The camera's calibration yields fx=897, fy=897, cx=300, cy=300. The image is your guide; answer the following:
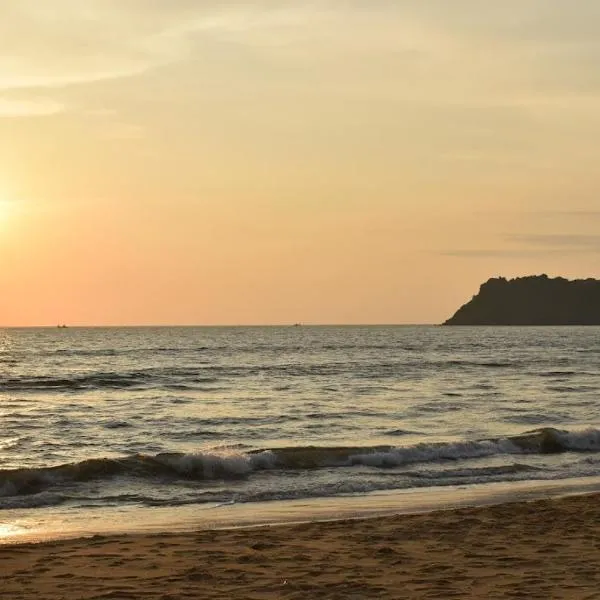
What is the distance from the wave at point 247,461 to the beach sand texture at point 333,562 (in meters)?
6.01

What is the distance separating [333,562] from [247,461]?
375 inches

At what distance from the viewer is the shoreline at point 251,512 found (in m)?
13.0

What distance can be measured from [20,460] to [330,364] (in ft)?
150

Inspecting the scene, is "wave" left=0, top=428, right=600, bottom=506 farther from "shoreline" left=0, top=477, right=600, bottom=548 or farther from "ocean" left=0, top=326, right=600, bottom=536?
"shoreline" left=0, top=477, right=600, bottom=548

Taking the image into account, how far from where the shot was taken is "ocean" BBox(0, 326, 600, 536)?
1683cm

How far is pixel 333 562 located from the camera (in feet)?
33.7

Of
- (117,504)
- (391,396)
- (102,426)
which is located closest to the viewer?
(117,504)

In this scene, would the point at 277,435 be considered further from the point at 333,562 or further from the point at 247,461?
the point at 333,562

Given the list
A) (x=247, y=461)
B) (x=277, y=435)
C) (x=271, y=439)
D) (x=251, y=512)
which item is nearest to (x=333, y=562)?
(x=251, y=512)

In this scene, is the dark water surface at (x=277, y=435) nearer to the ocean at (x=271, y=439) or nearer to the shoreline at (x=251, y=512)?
the ocean at (x=271, y=439)

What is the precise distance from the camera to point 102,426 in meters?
27.1

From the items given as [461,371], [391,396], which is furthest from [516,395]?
[461,371]

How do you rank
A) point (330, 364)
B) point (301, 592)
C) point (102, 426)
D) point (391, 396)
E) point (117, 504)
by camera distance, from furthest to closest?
point (330, 364) < point (391, 396) < point (102, 426) < point (117, 504) < point (301, 592)

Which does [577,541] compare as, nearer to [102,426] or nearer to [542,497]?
[542,497]
